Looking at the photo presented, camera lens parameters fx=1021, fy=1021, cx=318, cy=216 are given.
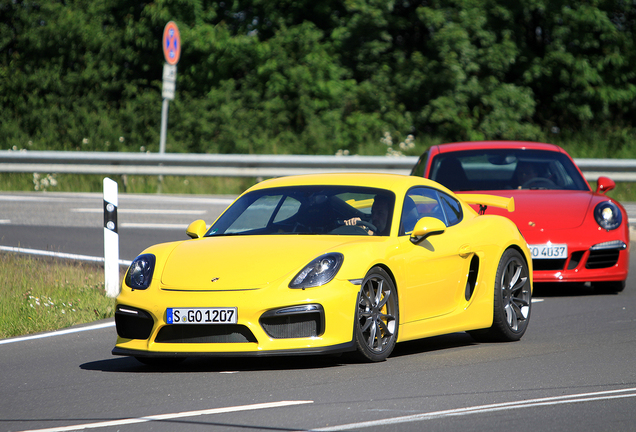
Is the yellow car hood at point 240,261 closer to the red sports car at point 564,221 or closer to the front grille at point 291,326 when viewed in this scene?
the front grille at point 291,326

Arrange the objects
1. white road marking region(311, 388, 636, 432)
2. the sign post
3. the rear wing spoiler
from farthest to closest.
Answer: the sign post, the rear wing spoiler, white road marking region(311, 388, 636, 432)

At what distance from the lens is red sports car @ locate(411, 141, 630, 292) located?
31.7 ft

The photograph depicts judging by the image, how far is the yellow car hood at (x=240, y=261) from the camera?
6094 millimetres

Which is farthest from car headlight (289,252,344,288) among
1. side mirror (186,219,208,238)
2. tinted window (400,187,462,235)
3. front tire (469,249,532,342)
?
front tire (469,249,532,342)

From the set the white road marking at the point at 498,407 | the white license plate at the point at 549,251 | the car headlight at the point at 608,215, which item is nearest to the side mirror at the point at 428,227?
the white road marking at the point at 498,407

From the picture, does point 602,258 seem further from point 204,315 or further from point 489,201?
point 204,315

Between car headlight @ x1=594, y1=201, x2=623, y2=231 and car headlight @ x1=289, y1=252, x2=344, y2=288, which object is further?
car headlight @ x1=594, y1=201, x2=623, y2=231

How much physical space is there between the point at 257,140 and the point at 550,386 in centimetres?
1797

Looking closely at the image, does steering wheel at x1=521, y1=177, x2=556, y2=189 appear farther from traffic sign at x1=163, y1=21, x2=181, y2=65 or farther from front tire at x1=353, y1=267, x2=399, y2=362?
traffic sign at x1=163, y1=21, x2=181, y2=65

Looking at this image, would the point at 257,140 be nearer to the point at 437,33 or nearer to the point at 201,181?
the point at 201,181

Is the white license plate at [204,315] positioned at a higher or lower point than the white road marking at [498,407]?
higher

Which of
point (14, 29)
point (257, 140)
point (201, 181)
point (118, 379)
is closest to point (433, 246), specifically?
point (118, 379)

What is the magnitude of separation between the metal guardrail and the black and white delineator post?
9330mm

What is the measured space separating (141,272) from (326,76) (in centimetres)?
1939
